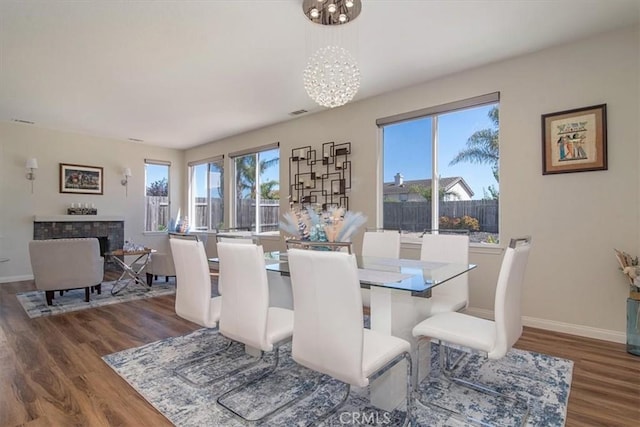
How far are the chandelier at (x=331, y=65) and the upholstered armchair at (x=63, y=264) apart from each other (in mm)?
3626

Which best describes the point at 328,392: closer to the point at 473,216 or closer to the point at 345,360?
the point at 345,360

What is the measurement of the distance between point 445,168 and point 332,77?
2071mm

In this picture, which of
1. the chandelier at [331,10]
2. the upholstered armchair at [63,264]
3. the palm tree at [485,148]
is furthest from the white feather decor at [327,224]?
the upholstered armchair at [63,264]

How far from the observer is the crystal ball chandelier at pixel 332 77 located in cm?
267

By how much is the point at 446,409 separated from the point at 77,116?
20.9ft

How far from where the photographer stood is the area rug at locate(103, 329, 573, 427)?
74.7 inches

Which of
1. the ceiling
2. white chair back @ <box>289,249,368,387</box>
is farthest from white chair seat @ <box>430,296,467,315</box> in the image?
the ceiling

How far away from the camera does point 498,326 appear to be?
1.75 meters

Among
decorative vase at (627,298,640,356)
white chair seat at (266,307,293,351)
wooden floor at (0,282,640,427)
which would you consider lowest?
wooden floor at (0,282,640,427)

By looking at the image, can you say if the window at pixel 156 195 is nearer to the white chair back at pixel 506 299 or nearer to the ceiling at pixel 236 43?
the ceiling at pixel 236 43

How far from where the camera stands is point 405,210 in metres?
4.40

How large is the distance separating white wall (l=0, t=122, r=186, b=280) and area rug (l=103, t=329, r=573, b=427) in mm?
4797

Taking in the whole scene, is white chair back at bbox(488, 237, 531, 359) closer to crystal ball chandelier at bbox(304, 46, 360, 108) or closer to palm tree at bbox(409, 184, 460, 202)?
crystal ball chandelier at bbox(304, 46, 360, 108)

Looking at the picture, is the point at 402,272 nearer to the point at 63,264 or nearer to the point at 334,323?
the point at 334,323
